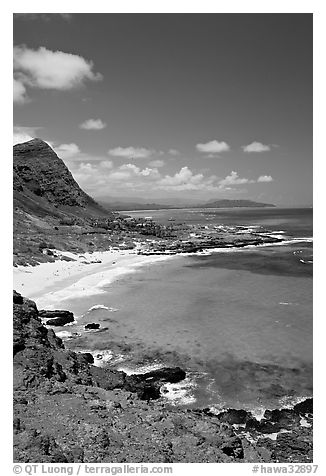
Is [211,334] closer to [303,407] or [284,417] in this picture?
[303,407]

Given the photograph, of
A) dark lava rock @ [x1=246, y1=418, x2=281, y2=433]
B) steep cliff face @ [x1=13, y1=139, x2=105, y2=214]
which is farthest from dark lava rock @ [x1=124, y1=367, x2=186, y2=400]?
steep cliff face @ [x1=13, y1=139, x2=105, y2=214]

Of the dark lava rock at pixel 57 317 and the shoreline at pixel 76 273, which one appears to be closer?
the dark lava rock at pixel 57 317

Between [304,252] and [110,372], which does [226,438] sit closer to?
[110,372]

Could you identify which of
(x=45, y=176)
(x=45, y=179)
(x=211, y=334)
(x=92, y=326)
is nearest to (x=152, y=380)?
(x=211, y=334)

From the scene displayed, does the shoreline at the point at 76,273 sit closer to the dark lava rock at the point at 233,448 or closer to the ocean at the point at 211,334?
the ocean at the point at 211,334

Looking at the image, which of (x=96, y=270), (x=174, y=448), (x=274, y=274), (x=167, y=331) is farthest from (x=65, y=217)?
(x=174, y=448)

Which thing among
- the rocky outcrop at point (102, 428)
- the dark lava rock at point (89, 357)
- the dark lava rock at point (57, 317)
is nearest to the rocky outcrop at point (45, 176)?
the dark lava rock at point (57, 317)
